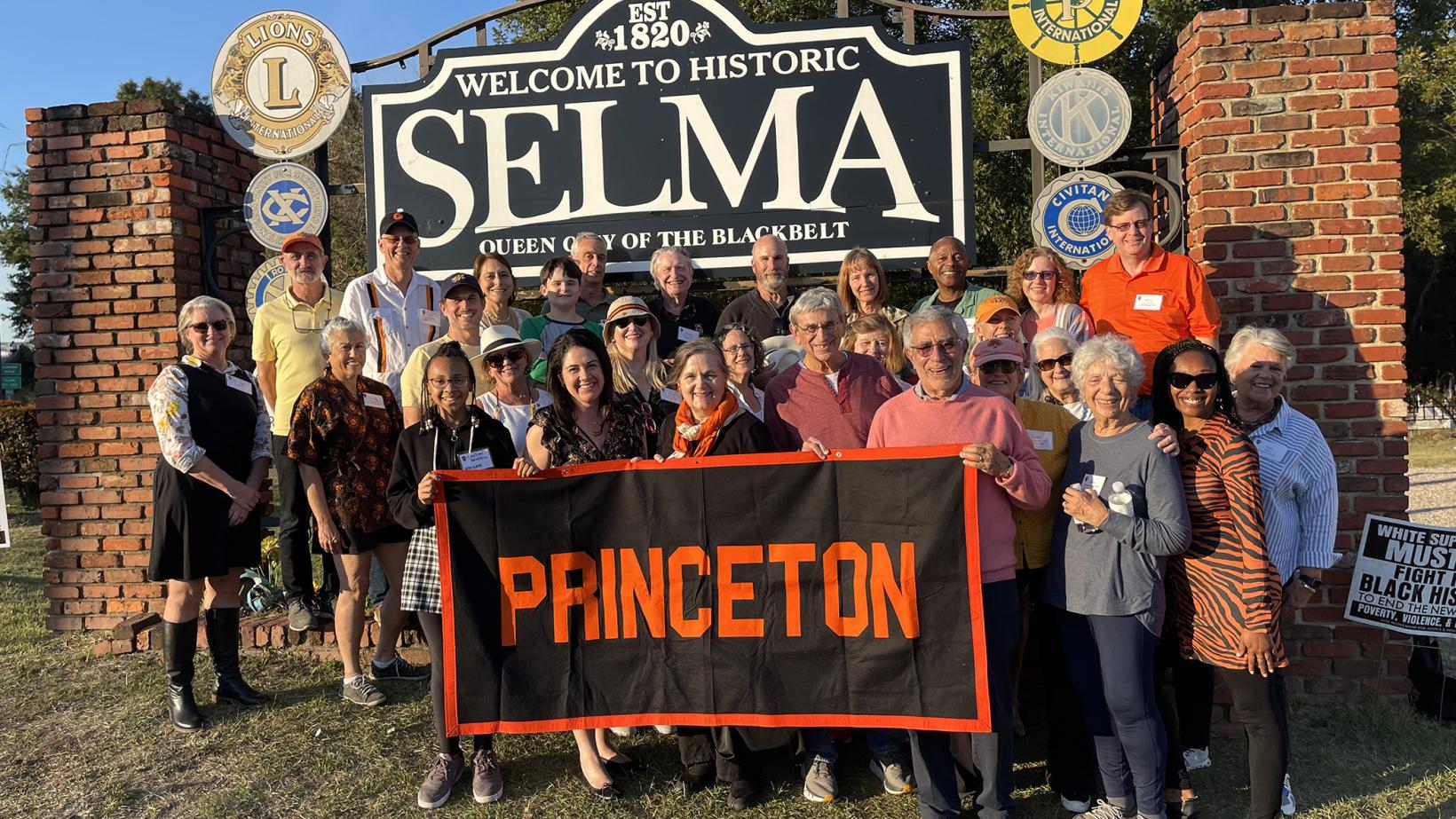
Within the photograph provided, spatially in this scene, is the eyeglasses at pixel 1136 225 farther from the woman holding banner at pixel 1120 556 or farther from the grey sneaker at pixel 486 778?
the grey sneaker at pixel 486 778

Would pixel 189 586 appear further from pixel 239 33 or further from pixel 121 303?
pixel 239 33

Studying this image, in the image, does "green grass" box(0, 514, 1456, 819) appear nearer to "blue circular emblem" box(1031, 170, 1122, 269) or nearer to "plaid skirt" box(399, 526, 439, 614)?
"plaid skirt" box(399, 526, 439, 614)

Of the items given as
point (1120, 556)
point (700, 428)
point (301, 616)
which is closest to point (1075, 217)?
point (1120, 556)

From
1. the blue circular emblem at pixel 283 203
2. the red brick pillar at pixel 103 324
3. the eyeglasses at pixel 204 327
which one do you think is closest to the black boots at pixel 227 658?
the eyeglasses at pixel 204 327

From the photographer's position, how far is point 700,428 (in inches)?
137

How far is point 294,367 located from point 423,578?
6.15 ft

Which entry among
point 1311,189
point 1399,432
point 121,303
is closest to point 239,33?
point 121,303

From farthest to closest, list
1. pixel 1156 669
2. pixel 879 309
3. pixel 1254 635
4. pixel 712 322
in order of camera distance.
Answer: pixel 712 322, pixel 879 309, pixel 1156 669, pixel 1254 635

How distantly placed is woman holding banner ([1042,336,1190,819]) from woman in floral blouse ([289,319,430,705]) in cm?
304

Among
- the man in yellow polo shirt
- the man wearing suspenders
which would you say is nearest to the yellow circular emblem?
the man wearing suspenders

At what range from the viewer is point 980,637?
3285mm

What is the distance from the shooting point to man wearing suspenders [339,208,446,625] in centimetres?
493

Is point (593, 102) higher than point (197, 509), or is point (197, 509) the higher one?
point (593, 102)

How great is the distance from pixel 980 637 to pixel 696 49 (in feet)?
13.4
